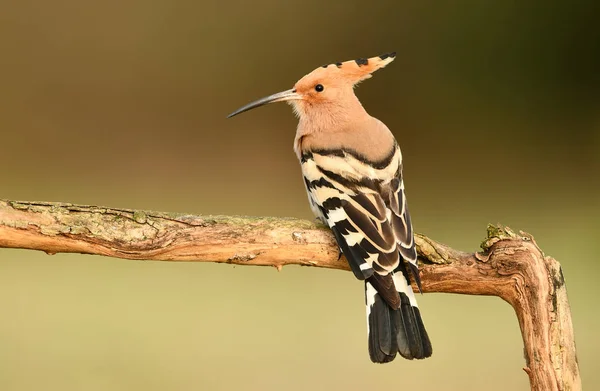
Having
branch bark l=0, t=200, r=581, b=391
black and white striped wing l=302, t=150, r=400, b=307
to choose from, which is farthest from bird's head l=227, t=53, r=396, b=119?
branch bark l=0, t=200, r=581, b=391

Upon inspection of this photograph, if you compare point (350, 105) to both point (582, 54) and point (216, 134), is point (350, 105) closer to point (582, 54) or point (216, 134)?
point (216, 134)

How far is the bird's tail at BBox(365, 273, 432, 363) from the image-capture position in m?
1.61

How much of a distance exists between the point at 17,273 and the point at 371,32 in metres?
2.10

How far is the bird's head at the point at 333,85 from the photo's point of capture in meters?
2.08

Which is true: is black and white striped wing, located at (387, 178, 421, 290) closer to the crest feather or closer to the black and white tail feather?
the black and white tail feather

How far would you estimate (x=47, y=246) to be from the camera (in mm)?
1536

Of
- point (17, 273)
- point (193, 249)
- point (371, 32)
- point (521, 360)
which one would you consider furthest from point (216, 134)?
point (193, 249)

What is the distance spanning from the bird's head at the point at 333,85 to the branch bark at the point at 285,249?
1.74ft

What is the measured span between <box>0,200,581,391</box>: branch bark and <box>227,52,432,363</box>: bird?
5cm

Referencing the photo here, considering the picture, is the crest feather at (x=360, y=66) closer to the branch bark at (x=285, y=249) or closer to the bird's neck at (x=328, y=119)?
the bird's neck at (x=328, y=119)

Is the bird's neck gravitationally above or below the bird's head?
below

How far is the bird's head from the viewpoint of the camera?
2.08 meters

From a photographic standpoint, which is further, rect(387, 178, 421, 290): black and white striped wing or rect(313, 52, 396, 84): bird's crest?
rect(313, 52, 396, 84): bird's crest

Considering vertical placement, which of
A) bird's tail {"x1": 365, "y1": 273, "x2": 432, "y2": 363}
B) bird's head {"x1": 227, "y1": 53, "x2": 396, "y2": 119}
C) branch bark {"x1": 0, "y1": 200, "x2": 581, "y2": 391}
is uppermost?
bird's head {"x1": 227, "y1": 53, "x2": 396, "y2": 119}
